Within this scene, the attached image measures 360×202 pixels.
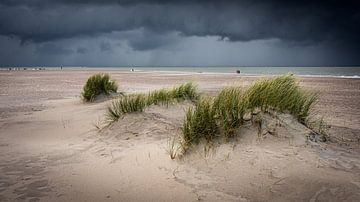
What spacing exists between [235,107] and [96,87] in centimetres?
843

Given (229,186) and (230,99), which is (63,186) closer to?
(229,186)

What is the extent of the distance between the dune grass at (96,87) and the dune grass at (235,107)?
7.65 metres

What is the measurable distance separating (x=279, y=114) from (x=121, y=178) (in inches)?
116

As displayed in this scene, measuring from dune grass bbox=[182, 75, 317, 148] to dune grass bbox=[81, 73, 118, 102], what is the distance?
765 cm

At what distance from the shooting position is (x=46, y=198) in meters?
4.23

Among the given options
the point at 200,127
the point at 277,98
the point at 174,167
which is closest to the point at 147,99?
the point at 200,127

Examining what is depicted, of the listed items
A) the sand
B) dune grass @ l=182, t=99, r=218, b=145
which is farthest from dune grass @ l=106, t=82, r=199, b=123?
dune grass @ l=182, t=99, r=218, b=145

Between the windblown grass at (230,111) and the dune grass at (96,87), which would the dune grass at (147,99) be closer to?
the windblown grass at (230,111)

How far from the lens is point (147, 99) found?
8242 millimetres

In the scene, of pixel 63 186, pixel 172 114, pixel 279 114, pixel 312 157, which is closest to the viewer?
pixel 63 186

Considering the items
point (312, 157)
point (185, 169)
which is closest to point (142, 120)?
point (185, 169)

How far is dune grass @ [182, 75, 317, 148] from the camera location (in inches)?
217

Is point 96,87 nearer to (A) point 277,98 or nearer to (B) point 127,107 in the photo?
(B) point 127,107

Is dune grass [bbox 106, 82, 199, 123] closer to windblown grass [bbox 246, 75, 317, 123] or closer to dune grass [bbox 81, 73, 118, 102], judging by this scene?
windblown grass [bbox 246, 75, 317, 123]
